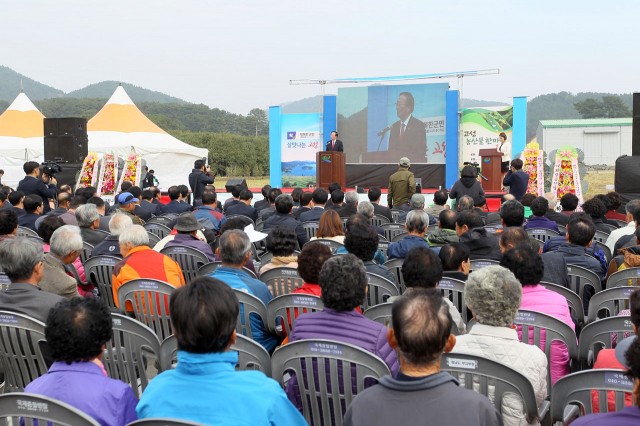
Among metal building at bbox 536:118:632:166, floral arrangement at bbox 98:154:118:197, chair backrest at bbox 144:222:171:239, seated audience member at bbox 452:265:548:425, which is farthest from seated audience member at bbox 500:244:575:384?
metal building at bbox 536:118:632:166

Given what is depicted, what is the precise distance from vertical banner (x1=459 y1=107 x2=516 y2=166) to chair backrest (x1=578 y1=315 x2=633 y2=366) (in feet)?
57.9

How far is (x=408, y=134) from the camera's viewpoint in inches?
858

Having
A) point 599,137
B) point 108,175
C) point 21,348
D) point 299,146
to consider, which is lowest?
point 21,348

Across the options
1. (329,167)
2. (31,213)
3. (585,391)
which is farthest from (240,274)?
(329,167)

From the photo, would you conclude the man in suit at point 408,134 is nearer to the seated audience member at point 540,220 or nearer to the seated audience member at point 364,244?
the seated audience member at point 540,220

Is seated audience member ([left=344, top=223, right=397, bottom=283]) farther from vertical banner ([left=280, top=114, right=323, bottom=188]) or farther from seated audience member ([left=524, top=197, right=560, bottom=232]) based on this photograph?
vertical banner ([left=280, top=114, right=323, bottom=188])

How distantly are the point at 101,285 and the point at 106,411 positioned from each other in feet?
9.55

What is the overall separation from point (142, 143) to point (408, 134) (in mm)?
9835

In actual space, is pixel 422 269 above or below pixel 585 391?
above

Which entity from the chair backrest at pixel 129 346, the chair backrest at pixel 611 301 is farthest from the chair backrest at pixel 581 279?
the chair backrest at pixel 129 346

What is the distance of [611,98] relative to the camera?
6494cm

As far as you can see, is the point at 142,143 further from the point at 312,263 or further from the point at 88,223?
the point at 312,263

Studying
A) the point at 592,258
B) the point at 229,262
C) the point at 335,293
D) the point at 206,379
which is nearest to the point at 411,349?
the point at 206,379

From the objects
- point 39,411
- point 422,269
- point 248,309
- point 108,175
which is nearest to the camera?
point 39,411
